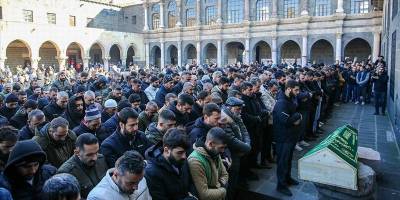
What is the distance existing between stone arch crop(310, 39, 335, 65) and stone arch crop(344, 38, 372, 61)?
146cm

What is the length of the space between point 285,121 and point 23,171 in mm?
4058

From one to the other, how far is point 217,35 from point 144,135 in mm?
32518

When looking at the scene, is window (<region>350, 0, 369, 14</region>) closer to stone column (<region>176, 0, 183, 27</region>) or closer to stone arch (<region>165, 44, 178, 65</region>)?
stone column (<region>176, 0, 183, 27</region>)

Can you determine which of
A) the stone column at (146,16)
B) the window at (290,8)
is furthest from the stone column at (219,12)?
the stone column at (146,16)

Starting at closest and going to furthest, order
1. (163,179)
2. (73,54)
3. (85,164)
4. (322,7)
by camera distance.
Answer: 1. (163,179)
2. (85,164)
3. (322,7)
4. (73,54)

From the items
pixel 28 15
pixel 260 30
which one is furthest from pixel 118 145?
pixel 28 15

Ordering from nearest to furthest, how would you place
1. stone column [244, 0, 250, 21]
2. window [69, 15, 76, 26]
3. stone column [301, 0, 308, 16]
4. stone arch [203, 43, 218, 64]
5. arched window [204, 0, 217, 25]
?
stone column [301, 0, 308, 16] < stone column [244, 0, 250, 21] < arched window [204, 0, 217, 25] < stone arch [203, 43, 218, 64] < window [69, 15, 76, 26]

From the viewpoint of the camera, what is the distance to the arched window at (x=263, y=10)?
108 ft

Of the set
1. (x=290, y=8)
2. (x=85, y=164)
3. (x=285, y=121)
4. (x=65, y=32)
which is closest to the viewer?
(x=85, y=164)

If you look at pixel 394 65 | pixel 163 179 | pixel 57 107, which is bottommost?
pixel 163 179

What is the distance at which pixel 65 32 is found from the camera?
33750 millimetres

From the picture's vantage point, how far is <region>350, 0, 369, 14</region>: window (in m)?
27.5

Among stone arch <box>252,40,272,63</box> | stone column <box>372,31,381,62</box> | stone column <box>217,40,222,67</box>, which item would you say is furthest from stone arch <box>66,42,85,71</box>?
stone column <box>372,31,381,62</box>

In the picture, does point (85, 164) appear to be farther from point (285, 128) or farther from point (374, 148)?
point (374, 148)
